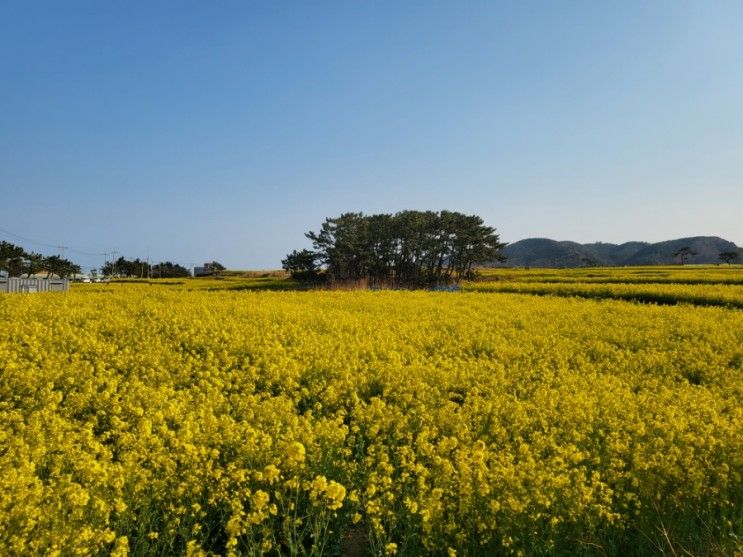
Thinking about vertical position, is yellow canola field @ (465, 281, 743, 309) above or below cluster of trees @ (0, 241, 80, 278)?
below

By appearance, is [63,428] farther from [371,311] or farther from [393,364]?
[371,311]

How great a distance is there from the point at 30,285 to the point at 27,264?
2098 inches

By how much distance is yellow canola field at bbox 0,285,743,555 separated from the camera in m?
3.56

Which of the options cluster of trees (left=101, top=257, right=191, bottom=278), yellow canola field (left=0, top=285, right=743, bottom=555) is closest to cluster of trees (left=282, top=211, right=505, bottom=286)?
yellow canola field (left=0, top=285, right=743, bottom=555)

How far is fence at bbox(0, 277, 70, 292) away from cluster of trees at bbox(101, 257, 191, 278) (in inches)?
2842

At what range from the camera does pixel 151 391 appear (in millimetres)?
6125

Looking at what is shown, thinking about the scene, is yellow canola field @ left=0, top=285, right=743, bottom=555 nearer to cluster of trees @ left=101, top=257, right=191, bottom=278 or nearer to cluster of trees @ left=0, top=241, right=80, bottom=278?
cluster of trees @ left=0, top=241, right=80, bottom=278

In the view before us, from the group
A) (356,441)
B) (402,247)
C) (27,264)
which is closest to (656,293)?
(356,441)

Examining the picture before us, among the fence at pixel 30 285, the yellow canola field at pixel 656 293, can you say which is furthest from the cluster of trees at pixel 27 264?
the yellow canola field at pixel 656 293

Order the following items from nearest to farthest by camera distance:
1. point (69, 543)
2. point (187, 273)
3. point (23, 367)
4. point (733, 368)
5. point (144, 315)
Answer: point (69, 543), point (23, 367), point (733, 368), point (144, 315), point (187, 273)

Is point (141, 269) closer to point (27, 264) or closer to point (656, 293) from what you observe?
point (27, 264)

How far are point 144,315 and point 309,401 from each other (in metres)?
7.03

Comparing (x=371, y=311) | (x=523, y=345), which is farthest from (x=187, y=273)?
(x=523, y=345)

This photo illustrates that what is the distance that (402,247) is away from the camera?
5244 cm
